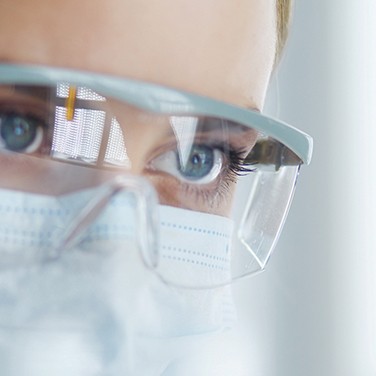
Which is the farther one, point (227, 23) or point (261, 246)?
point (261, 246)

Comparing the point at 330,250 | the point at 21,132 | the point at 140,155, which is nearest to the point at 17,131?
the point at 21,132

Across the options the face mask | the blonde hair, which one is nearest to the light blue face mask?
the face mask

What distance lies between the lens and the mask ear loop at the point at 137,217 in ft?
2.13

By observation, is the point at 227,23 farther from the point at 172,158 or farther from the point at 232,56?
the point at 172,158

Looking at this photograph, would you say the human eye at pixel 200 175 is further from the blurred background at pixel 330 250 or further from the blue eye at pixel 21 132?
the blurred background at pixel 330 250

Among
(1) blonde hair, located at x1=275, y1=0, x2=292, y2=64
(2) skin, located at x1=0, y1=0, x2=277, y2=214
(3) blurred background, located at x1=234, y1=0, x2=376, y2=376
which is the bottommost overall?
(3) blurred background, located at x1=234, y1=0, x2=376, y2=376

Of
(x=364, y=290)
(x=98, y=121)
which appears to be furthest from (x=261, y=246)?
(x=364, y=290)

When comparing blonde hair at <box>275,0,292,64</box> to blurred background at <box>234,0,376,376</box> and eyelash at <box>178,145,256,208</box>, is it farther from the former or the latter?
blurred background at <box>234,0,376,376</box>

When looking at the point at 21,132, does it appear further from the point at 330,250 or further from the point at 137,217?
the point at 330,250

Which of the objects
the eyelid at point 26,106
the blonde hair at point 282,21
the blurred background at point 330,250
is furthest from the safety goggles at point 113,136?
the blurred background at point 330,250

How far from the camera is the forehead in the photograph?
65cm

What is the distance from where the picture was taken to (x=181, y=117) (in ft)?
2.14

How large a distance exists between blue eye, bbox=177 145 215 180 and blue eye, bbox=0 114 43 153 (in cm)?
14

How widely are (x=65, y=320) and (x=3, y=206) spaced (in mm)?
106
